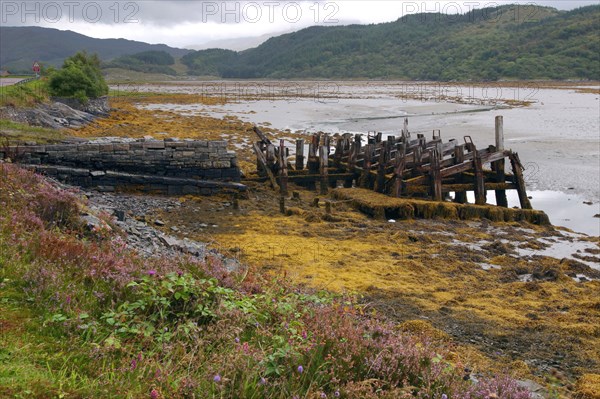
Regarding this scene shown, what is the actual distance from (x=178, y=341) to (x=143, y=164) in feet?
38.3

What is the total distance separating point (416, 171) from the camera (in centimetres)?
1673

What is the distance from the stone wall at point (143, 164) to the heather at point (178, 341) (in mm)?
9264

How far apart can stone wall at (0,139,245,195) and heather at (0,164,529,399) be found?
9264 millimetres

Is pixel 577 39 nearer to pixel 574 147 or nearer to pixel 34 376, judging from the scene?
pixel 574 147

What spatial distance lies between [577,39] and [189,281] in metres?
140

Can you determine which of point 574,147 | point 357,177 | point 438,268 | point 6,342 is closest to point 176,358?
point 6,342

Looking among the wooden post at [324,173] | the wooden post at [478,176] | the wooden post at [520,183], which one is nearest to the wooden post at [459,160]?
the wooden post at [478,176]

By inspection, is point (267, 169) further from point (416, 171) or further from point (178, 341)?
point (178, 341)

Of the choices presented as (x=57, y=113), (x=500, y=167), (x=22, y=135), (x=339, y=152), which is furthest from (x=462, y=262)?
(x=57, y=113)

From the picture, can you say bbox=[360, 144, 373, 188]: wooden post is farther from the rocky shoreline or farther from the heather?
the rocky shoreline

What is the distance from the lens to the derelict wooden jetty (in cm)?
1602

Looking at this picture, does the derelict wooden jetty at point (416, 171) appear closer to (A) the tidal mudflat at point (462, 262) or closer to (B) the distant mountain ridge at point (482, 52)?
(A) the tidal mudflat at point (462, 262)

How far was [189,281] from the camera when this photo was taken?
5305 mm

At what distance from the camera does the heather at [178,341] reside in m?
3.74
